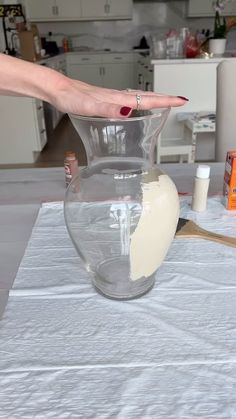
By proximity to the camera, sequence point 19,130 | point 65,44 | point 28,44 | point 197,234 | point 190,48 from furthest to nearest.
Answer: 1. point 65,44
2. point 28,44
3. point 19,130
4. point 190,48
5. point 197,234

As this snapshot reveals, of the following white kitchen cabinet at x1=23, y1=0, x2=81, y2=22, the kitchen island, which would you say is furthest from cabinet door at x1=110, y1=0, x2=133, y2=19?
the kitchen island

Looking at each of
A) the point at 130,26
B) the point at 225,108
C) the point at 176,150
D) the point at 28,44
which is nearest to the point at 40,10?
the point at 130,26

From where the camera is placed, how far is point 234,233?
2.50 ft

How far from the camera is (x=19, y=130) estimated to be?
3121 mm

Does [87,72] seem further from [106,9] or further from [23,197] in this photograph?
[23,197]

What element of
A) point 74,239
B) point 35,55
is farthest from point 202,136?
point 74,239

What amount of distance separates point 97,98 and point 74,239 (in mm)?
247

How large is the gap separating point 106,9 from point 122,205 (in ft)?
17.0

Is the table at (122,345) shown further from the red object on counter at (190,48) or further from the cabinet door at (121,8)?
the cabinet door at (121,8)

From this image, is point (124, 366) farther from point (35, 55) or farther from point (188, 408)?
point (35, 55)

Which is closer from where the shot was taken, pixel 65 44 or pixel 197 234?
pixel 197 234

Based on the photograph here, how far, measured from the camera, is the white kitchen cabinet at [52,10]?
501 cm

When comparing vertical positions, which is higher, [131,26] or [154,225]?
[131,26]

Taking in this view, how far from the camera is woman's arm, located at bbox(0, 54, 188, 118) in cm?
64
